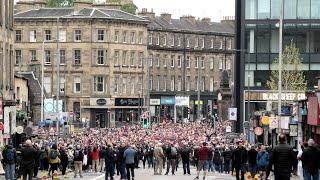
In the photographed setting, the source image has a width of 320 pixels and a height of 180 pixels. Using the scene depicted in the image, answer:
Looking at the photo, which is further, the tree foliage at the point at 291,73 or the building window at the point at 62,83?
the building window at the point at 62,83

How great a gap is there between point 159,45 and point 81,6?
14552 millimetres

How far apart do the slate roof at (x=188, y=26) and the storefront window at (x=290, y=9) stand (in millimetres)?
56771

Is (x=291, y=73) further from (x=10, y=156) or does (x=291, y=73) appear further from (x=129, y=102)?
(x=129, y=102)

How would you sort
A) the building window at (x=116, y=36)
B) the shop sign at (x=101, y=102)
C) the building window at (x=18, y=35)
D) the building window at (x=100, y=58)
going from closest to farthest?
the shop sign at (x=101, y=102), the building window at (x=18, y=35), the building window at (x=116, y=36), the building window at (x=100, y=58)

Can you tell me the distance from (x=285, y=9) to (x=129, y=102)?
166ft

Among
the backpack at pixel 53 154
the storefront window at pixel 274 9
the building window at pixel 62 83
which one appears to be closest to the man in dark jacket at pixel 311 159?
the backpack at pixel 53 154

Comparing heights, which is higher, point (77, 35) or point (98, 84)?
point (77, 35)

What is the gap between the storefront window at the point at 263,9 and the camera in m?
97.9

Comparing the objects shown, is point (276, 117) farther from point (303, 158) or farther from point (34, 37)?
Answer: point (34, 37)

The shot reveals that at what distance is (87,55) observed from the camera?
477 ft

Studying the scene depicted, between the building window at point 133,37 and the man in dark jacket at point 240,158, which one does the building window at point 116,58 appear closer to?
the building window at point 133,37

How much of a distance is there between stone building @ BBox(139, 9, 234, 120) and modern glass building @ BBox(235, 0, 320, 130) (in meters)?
51.1

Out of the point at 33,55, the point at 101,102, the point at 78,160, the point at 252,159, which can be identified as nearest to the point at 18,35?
the point at 33,55

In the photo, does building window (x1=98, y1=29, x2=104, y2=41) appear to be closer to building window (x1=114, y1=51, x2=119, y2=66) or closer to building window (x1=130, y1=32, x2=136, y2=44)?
building window (x1=114, y1=51, x2=119, y2=66)
